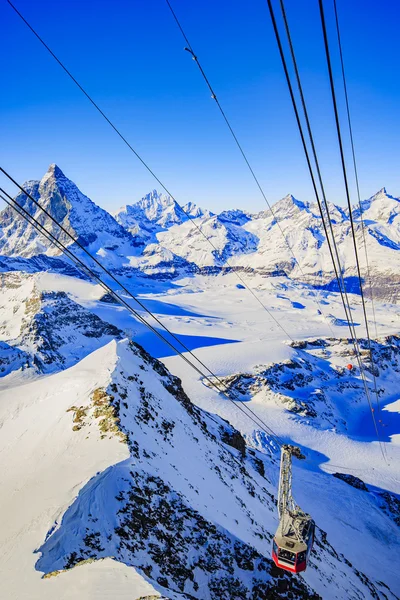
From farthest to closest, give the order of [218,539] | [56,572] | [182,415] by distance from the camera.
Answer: [182,415], [218,539], [56,572]

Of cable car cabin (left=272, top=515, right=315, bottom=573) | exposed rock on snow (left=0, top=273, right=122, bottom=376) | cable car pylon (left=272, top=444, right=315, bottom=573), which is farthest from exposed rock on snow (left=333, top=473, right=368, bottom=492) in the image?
exposed rock on snow (left=0, top=273, right=122, bottom=376)

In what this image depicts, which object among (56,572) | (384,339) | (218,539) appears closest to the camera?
(56,572)

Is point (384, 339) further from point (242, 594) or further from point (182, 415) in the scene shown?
point (242, 594)

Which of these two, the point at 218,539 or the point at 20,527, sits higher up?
the point at 20,527

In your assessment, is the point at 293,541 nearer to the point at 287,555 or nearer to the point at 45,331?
the point at 287,555

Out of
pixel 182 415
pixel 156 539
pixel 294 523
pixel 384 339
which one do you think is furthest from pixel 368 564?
pixel 384 339

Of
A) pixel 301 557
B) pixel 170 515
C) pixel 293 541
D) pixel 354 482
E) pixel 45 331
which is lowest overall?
pixel 354 482

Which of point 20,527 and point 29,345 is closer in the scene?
point 20,527

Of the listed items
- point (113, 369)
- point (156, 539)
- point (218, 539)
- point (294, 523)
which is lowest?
point (218, 539)

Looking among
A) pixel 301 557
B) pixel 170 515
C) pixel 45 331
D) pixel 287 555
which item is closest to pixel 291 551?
pixel 287 555
